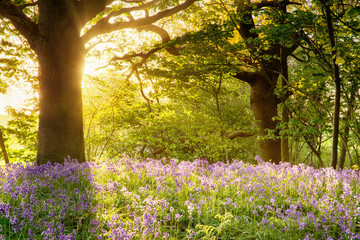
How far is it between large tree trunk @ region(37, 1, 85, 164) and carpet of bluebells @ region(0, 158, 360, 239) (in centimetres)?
146

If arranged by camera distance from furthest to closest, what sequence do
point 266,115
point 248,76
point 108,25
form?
point 248,76 < point 266,115 < point 108,25

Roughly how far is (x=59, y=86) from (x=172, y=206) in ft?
14.8

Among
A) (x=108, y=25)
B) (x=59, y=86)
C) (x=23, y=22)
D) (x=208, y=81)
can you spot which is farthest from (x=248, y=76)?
(x=23, y=22)

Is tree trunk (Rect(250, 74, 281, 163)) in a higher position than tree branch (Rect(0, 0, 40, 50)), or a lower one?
lower

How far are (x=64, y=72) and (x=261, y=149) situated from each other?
310 inches

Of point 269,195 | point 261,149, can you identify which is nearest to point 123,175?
point 269,195

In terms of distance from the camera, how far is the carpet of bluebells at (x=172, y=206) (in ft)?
8.55

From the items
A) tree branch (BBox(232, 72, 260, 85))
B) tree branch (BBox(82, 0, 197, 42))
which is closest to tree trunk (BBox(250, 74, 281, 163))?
tree branch (BBox(232, 72, 260, 85))

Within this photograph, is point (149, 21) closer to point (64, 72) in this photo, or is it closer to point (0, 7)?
point (64, 72)

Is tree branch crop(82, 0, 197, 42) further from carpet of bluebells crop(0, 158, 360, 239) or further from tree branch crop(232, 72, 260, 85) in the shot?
carpet of bluebells crop(0, 158, 360, 239)

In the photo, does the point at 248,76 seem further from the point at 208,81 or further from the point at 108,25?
the point at 108,25

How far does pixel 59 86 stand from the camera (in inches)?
256

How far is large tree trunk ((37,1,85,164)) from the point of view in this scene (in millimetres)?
6344

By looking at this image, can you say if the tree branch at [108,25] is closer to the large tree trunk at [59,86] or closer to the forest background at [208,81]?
the large tree trunk at [59,86]
